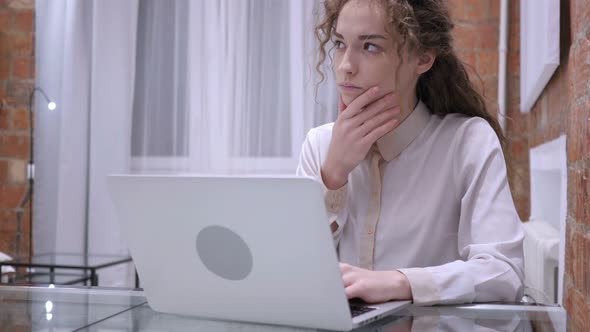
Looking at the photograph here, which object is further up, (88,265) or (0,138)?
(0,138)

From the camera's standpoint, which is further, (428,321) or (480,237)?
(480,237)

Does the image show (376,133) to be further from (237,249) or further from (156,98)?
(156,98)

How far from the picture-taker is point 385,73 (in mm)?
1244

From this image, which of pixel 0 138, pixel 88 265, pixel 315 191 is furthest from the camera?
pixel 0 138

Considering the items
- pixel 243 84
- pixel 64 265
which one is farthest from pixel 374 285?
pixel 243 84

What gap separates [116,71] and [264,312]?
9.51 feet

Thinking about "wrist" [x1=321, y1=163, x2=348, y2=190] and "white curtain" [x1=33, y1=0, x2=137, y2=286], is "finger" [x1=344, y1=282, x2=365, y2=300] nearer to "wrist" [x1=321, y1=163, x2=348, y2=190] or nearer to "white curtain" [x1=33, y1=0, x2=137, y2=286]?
"wrist" [x1=321, y1=163, x2=348, y2=190]

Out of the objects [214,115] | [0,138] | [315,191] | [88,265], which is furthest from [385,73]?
[0,138]

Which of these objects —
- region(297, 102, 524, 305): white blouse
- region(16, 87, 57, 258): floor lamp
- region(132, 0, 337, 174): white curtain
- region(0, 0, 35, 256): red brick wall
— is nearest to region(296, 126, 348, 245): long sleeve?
region(297, 102, 524, 305): white blouse

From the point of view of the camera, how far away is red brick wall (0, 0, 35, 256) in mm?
3646

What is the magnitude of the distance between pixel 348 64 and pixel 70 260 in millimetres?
2119

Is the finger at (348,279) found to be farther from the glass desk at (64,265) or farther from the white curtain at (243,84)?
the white curtain at (243,84)

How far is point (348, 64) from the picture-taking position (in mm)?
1221

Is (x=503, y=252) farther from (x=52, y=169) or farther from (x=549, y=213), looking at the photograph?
(x=52, y=169)
